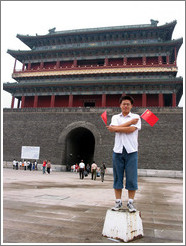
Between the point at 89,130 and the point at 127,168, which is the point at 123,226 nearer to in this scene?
the point at 127,168

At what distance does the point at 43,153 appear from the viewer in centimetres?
1920

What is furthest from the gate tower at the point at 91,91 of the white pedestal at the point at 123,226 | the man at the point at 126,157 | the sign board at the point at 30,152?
the white pedestal at the point at 123,226

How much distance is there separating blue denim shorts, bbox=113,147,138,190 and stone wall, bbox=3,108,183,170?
14921mm

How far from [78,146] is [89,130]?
4582mm

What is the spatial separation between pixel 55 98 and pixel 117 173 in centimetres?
2169

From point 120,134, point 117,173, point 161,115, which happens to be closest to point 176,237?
point 117,173

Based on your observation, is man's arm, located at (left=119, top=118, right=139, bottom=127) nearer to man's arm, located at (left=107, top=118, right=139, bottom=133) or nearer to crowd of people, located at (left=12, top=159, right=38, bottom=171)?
man's arm, located at (left=107, top=118, right=139, bottom=133)

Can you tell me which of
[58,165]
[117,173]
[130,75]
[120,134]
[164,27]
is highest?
[164,27]

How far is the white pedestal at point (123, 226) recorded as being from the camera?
2.37m

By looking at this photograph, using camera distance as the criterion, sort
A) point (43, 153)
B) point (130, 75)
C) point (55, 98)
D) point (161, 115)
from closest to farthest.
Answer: point (161, 115) < point (43, 153) < point (130, 75) < point (55, 98)

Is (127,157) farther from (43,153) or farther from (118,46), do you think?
(118,46)

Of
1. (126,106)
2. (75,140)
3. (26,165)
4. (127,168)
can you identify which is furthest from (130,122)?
(75,140)

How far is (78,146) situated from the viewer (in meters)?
23.5

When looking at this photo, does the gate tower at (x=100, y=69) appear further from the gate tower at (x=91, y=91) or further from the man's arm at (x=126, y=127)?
the man's arm at (x=126, y=127)
